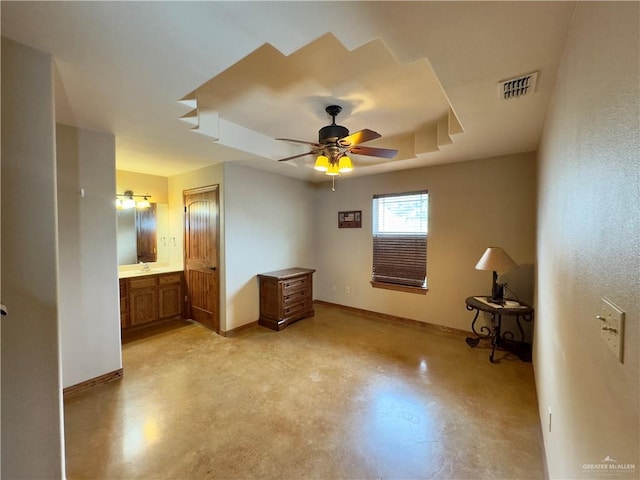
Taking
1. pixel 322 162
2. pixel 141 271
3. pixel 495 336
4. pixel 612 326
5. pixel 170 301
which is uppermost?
pixel 322 162

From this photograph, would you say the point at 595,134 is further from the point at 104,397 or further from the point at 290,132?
the point at 104,397

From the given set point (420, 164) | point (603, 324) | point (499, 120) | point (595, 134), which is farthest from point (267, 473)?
point (420, 164)

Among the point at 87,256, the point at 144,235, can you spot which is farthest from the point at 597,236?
the point at 144,235

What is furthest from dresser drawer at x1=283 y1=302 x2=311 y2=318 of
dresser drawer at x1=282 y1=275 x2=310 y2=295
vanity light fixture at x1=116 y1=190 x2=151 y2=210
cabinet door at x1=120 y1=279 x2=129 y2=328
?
vanity light fixture at x1=116 y1=190 x2=151 y2=210

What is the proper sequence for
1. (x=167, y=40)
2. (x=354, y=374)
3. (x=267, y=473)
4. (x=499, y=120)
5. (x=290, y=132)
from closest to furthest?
(x=167, y=40) → (x=267, y=473) → (x=499, y=120) → (x=354, y=374) → (x=290, y=132)

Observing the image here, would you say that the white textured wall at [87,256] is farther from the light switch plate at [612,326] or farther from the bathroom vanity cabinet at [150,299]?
the light switch plate at [612,326]

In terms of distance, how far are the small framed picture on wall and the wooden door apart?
2.20 meters

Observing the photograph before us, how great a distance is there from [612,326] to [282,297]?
3663mm

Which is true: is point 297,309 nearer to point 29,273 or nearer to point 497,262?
point 497,262

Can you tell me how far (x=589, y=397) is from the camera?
2.97 ft

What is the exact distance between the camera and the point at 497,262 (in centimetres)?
306

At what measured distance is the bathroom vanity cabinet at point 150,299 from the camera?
3.81 m

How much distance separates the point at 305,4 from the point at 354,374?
2.94m

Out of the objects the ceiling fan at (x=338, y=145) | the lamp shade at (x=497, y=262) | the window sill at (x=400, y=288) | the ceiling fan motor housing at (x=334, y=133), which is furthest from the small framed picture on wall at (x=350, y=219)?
the ceiling fan motor housing at (x=334, y=133)
